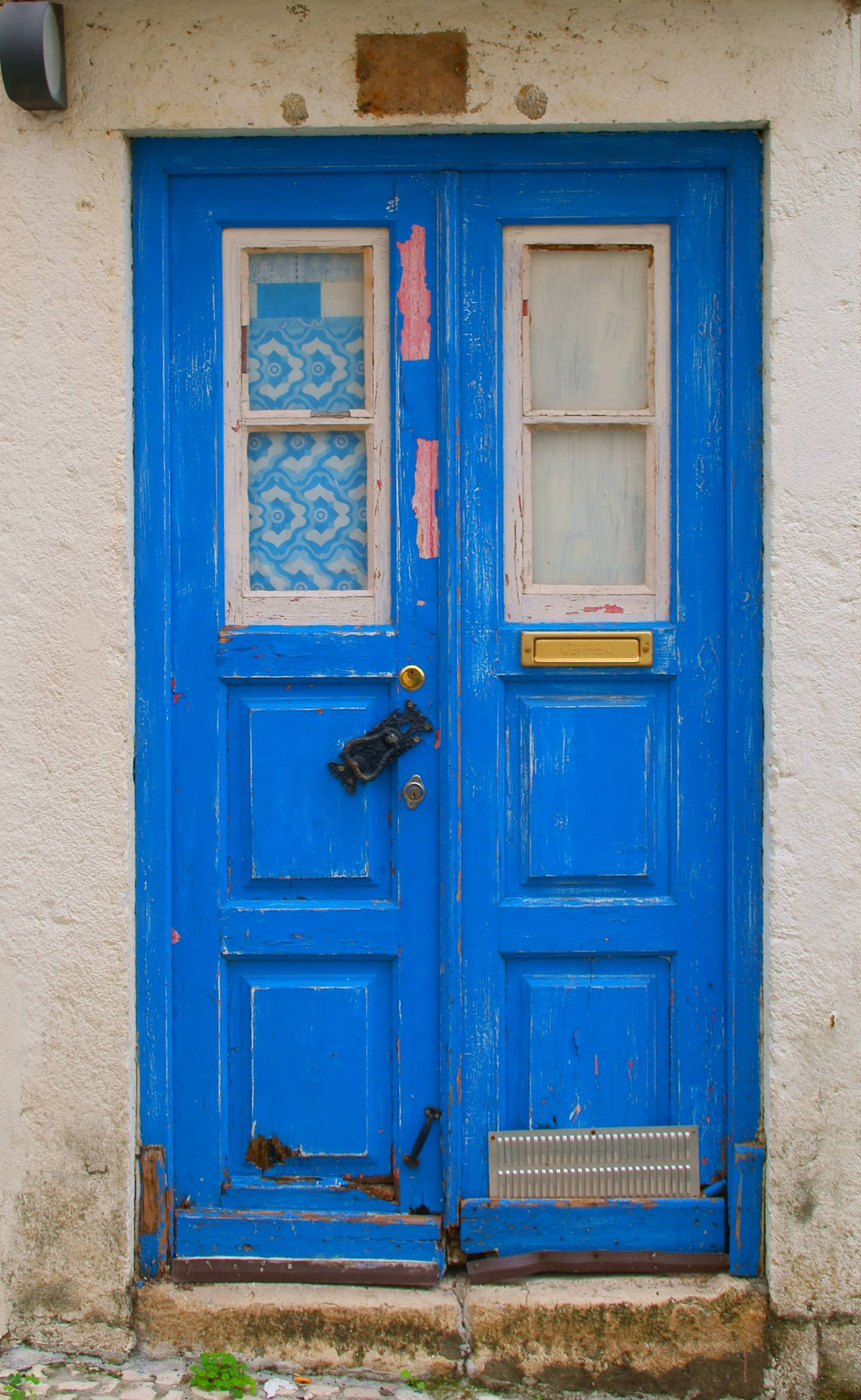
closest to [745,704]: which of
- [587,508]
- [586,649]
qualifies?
[586,649]

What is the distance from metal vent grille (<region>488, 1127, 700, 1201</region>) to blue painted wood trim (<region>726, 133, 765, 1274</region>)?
12 cm

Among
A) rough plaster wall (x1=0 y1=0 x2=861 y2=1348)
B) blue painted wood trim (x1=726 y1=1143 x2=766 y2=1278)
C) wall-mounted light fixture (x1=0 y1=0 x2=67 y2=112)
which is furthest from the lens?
blue painted wood trim (x1=726 y1=1143 x2=766 y2=1278)

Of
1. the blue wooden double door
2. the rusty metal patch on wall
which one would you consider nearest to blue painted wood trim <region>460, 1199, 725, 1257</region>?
the blue wooden double door

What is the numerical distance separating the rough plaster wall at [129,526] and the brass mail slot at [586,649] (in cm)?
30

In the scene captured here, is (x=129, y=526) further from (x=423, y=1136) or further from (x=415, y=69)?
(x=423, y=1136)

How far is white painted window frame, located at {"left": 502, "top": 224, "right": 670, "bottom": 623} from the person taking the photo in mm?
2549

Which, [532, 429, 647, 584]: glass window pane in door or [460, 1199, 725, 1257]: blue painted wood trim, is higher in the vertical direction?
[532, 429, 647, 584]: glass window pane in door

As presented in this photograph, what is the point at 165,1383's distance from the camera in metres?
2.40

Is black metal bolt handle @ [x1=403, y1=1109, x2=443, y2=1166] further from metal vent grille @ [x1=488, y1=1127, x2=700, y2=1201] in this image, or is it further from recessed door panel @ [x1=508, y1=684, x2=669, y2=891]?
recessed door panel @ [x1=508, y1=684, x2=669, y2=891]

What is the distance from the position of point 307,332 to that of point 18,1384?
2.51m

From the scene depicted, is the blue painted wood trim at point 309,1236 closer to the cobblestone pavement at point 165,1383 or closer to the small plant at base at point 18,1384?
the cobblestone pavement at point 165,1383

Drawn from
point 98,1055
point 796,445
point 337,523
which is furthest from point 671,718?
point 98,1055

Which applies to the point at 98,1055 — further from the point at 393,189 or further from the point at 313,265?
the point at 393,189

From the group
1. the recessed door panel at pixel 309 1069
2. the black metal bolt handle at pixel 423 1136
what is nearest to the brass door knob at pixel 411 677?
the recessed door panel at pixel 309 1069
